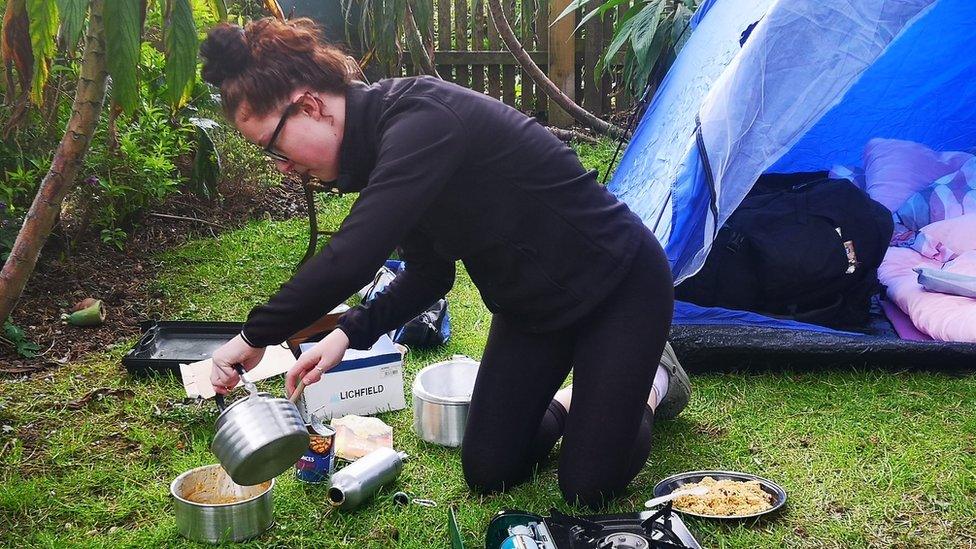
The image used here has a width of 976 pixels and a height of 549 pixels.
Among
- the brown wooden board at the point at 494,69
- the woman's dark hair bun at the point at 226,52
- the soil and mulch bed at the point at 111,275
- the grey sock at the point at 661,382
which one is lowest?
the soil and mulch bed at the point at 111,275

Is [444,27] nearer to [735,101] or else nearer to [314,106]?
[735,101]

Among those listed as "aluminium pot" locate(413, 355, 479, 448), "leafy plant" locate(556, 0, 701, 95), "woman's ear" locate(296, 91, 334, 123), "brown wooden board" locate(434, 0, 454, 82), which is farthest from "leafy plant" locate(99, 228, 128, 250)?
"brown wooden board" locate(434, 0, 454, 82)

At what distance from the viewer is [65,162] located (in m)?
2.17

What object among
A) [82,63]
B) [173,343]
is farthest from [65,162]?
[173,343]

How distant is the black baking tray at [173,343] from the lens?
9.41 feet

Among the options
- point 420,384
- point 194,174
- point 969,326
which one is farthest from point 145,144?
point 969,326

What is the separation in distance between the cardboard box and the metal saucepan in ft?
2.59

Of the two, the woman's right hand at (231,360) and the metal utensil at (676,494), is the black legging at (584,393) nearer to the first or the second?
the metal utensil at (676,494)

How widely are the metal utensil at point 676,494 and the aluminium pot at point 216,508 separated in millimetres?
910

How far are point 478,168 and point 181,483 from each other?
104 cm

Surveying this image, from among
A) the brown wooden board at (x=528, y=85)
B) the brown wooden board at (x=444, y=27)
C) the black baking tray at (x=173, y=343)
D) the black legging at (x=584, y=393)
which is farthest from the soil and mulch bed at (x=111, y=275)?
the brown wooden board at (x=528, y=85)

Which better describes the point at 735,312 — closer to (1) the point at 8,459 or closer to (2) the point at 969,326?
(2) the point at 969,326

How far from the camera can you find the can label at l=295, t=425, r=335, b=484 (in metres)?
2.21

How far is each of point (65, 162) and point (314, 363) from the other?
93 centimetres
